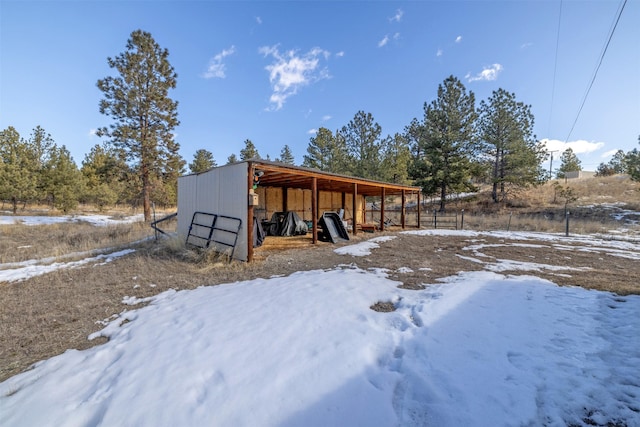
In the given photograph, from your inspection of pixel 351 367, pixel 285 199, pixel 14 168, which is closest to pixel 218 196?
pixel 285 199

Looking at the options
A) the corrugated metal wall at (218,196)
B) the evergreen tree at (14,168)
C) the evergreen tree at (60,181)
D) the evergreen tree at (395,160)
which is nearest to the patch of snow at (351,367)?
the corrugated metal wall at (218,196)

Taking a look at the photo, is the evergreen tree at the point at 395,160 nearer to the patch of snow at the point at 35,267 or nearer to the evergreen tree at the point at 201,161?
the patch of snow at the point at 35,267

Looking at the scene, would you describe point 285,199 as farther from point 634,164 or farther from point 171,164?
point 634,164

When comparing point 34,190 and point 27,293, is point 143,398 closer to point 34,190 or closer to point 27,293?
point 27,293

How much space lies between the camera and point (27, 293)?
4.55 metres

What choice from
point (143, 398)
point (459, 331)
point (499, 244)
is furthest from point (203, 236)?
point (499, 244)

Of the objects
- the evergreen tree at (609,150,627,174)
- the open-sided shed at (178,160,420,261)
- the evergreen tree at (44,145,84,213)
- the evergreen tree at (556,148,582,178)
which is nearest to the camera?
the open-sided shed at (178,160,420,261)

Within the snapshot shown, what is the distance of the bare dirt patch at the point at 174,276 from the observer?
10.2 feet

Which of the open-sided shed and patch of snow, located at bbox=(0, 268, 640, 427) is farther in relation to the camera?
the open-sided shed

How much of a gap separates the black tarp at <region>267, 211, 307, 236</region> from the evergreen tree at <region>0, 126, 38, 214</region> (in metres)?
21.3

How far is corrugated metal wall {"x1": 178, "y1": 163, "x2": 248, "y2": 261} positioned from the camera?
674 centimetres

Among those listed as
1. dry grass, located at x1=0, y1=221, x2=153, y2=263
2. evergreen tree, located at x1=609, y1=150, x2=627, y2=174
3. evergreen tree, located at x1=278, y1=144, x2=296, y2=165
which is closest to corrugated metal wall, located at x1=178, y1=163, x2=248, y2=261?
dry grass, located at x1=0, y1=221, x2=153, y2=263

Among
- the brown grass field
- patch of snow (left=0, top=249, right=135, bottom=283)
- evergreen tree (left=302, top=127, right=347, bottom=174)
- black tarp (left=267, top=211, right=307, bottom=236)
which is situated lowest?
patch of snow (left=0, top=249, right=135, bottom=283)

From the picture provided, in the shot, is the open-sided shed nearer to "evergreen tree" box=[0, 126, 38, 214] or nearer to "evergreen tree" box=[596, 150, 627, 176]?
"evergreen tree" box=[0, 126, 38, 214]
